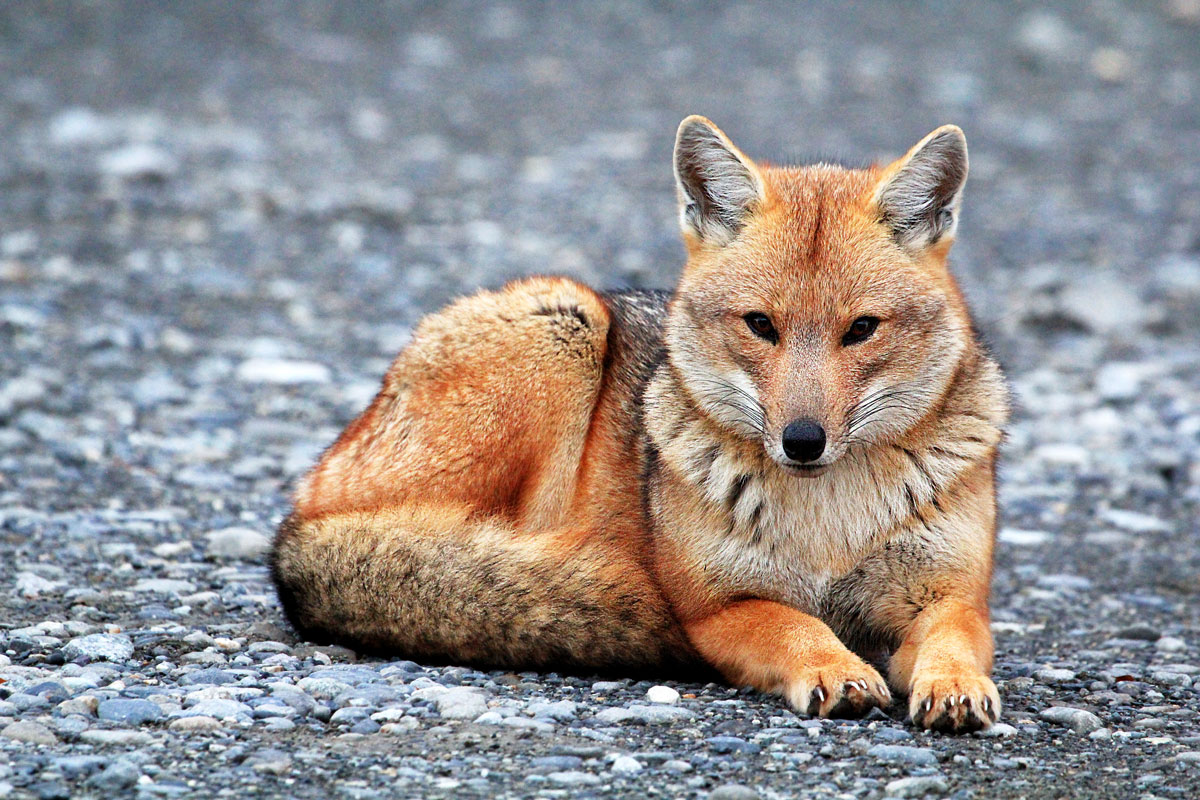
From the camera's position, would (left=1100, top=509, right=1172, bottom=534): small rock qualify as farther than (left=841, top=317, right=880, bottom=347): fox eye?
Yes

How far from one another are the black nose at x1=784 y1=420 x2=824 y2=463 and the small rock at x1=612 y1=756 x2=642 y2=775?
1.09 metres

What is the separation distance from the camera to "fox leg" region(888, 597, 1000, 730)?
429 cm

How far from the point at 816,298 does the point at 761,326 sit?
0.22 metres

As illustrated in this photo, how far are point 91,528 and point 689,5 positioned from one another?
16481mm

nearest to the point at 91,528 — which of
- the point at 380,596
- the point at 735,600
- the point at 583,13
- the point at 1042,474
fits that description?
the point at 380,596

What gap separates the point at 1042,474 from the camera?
8.48 meters

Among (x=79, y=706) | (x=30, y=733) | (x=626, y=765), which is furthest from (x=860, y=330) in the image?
(x=30, y=733)

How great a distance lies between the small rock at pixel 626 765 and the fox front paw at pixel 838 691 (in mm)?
708

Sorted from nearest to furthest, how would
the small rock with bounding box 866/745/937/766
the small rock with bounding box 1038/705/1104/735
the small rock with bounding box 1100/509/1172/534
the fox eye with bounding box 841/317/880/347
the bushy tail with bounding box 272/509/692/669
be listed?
the small rock with bounding box 866/745/937/766
the small rock with bounding box 1038/705/1104/735
the fox eye with bounding box 841/317/880/347
the bushy tail with bounding box 272/509/692/669
the small rock with bounding box 1100/509/1172/534

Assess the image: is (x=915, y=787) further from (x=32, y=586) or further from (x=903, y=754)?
(x=32, y=586)

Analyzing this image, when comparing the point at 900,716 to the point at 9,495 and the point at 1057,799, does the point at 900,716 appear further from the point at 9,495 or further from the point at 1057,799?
the point at 9,495

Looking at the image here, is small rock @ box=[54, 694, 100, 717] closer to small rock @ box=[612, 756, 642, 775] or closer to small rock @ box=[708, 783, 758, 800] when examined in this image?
small rock @ box=[612, 756, 642, 775]

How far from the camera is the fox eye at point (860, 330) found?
465cm

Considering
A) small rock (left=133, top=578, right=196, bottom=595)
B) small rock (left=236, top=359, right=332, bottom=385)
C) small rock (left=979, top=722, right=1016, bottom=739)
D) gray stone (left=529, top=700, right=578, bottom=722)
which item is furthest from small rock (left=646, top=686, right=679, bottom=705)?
small rock (left=236, top=359, right=332, bottom=385)
